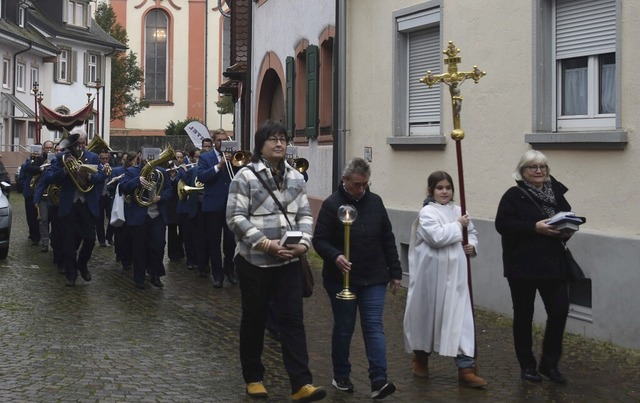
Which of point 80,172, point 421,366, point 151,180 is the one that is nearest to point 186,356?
point 421,366

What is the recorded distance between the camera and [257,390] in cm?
784

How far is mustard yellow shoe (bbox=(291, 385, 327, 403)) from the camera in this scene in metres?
7.49

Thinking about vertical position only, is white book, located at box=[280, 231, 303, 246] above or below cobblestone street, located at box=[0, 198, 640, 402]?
above

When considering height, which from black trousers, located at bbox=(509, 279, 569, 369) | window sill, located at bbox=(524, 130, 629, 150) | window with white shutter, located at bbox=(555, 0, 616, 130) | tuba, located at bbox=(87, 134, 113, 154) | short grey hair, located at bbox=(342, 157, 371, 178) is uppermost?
window with white shutter, located at bbox=(555, 0, 616, 130)

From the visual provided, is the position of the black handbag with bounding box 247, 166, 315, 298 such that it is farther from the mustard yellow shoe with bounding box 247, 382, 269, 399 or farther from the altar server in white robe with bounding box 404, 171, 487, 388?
the altar server in white robe with bounding box 404, 171, 487, 388

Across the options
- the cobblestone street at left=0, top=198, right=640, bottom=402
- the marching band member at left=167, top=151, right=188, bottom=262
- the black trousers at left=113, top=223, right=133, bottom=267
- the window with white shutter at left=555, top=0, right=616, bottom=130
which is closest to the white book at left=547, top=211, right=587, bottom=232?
the cobblestone street at left=0, top=198, right=640, bottom=402

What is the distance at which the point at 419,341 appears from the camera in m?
8.55

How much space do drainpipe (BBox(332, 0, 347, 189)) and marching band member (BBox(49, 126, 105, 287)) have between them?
3.71m

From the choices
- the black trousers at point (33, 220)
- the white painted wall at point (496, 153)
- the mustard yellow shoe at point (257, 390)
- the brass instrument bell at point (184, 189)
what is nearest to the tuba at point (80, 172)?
the brass instrument bell at point (184, 189)

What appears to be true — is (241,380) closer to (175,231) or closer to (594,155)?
(594,155)

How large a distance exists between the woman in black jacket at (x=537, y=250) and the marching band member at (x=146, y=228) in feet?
21.5

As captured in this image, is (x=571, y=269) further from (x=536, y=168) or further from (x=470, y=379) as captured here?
(x=470, y=379)

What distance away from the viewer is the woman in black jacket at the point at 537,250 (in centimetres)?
846

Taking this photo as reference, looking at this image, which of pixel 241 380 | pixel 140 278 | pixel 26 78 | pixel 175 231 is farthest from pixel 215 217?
pixel 26 78
